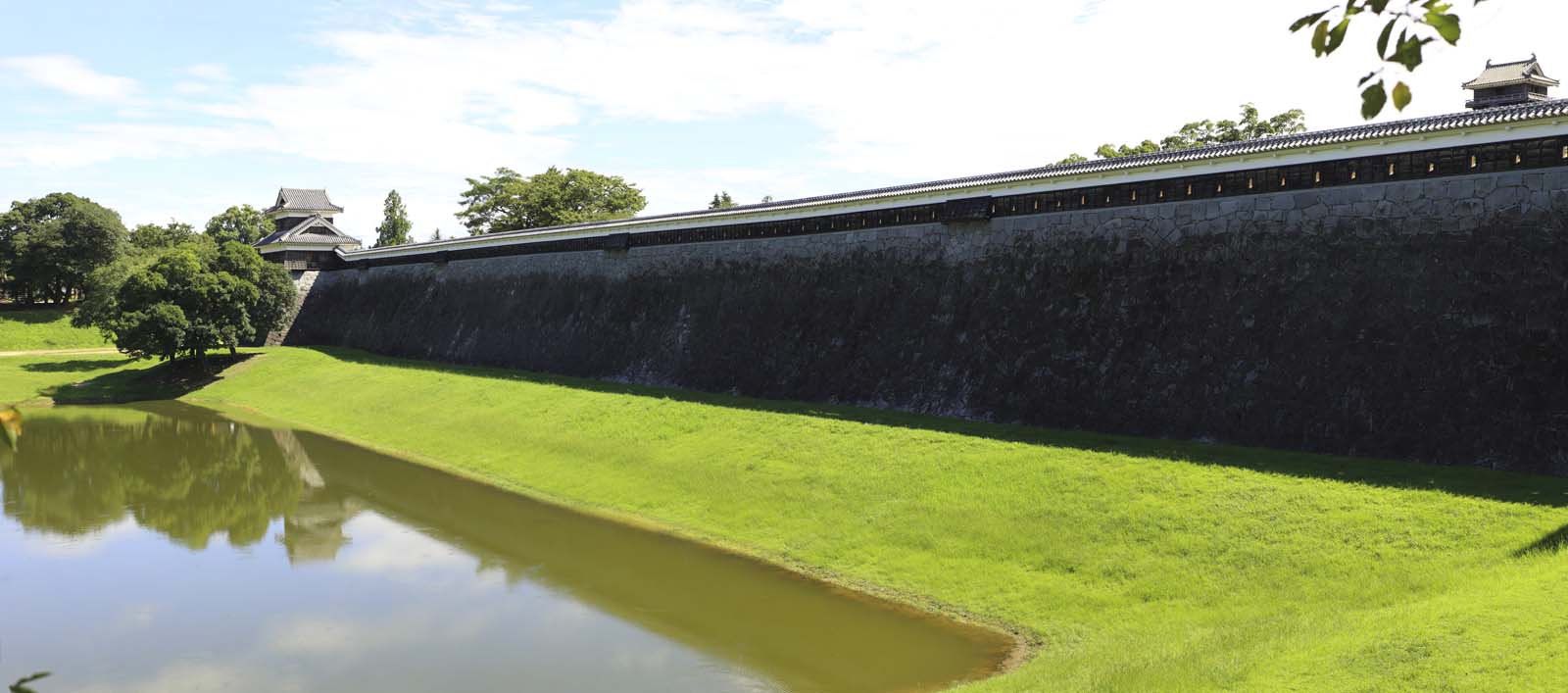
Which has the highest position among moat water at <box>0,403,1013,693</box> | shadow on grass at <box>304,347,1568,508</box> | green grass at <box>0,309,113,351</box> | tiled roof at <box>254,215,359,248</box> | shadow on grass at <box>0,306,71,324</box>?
tiled roof at <box>254,215,359,248</box>

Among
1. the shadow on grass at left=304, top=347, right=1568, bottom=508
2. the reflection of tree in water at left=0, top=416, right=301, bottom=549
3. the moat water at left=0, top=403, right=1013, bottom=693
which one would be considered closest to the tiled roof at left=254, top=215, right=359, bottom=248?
the reflection of tree in water at left=0, top=416, right=301, bottom=549

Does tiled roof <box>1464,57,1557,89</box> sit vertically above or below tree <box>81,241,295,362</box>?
above

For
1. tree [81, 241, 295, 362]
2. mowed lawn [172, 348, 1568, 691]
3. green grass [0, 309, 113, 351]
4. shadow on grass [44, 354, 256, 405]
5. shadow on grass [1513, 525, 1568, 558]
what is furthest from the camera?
green grass [0, 309, 113, 351]

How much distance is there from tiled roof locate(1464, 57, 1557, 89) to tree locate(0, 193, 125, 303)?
68999 millimetres

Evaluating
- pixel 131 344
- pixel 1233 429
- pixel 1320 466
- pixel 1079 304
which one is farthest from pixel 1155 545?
pixel 131 344

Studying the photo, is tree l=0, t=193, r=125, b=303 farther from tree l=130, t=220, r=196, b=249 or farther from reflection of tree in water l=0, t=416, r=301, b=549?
reflection of tree in water l=0, t=416, r=301, b=549

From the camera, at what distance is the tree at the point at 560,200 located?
2712 inches

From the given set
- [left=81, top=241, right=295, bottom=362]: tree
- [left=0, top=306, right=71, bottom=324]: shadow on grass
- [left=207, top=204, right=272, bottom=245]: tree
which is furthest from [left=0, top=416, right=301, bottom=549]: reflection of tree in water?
[left=207, top=204, right=272, bottom=245]: tree

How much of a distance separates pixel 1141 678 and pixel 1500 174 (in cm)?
1213

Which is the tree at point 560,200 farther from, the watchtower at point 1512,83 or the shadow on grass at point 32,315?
the watchtower at point 1512,83

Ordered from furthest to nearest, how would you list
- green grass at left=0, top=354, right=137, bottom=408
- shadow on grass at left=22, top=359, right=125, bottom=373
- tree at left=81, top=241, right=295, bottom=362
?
shadow on grass at left=22, top=359, right=125, bottom=373
tree at left=81, top=241, right=295, bottom=362
green grass at left=0, top=354, right=137, bottom=408

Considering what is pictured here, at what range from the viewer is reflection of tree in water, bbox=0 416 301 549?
845 inches

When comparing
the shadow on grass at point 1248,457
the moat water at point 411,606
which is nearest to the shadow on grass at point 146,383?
the moat water at point 411,606

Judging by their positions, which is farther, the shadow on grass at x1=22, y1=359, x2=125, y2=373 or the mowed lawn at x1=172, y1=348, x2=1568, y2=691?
the shadow on grass at x1=22, y1=359, x2=125, y2=373
